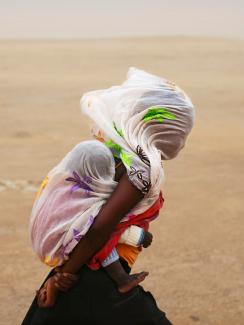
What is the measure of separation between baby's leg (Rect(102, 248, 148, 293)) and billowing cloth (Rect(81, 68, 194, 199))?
0.78 ft

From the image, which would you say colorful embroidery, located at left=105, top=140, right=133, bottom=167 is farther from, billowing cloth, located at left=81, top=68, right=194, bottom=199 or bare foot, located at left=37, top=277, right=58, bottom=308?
bare foot, located at left=37, top=277, right=58, bottom=308

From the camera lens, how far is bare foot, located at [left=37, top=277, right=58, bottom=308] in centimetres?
269

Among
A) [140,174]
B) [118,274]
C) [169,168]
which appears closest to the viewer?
[140,174]

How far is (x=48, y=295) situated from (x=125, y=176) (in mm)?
522

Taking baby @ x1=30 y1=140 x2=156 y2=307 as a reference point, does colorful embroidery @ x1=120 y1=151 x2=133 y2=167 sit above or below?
above

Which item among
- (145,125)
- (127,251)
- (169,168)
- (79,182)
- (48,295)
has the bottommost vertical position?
(169,168)

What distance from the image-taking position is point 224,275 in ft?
16.5

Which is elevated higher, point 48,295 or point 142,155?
point 142,155

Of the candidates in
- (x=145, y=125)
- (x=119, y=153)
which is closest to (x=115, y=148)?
(x=119, y=153)

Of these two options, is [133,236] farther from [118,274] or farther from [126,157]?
[126,157]

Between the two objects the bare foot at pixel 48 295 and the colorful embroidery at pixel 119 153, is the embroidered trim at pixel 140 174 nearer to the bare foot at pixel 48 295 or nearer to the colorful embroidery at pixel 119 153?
the colorful embroidery at pixel 119 153

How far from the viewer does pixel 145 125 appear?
104 inches

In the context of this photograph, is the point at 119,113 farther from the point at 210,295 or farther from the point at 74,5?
the point at 74,5

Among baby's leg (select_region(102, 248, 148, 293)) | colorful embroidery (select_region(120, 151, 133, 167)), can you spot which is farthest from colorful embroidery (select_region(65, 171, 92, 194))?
baby's leg (select_region(102, 248, 148, 293))
